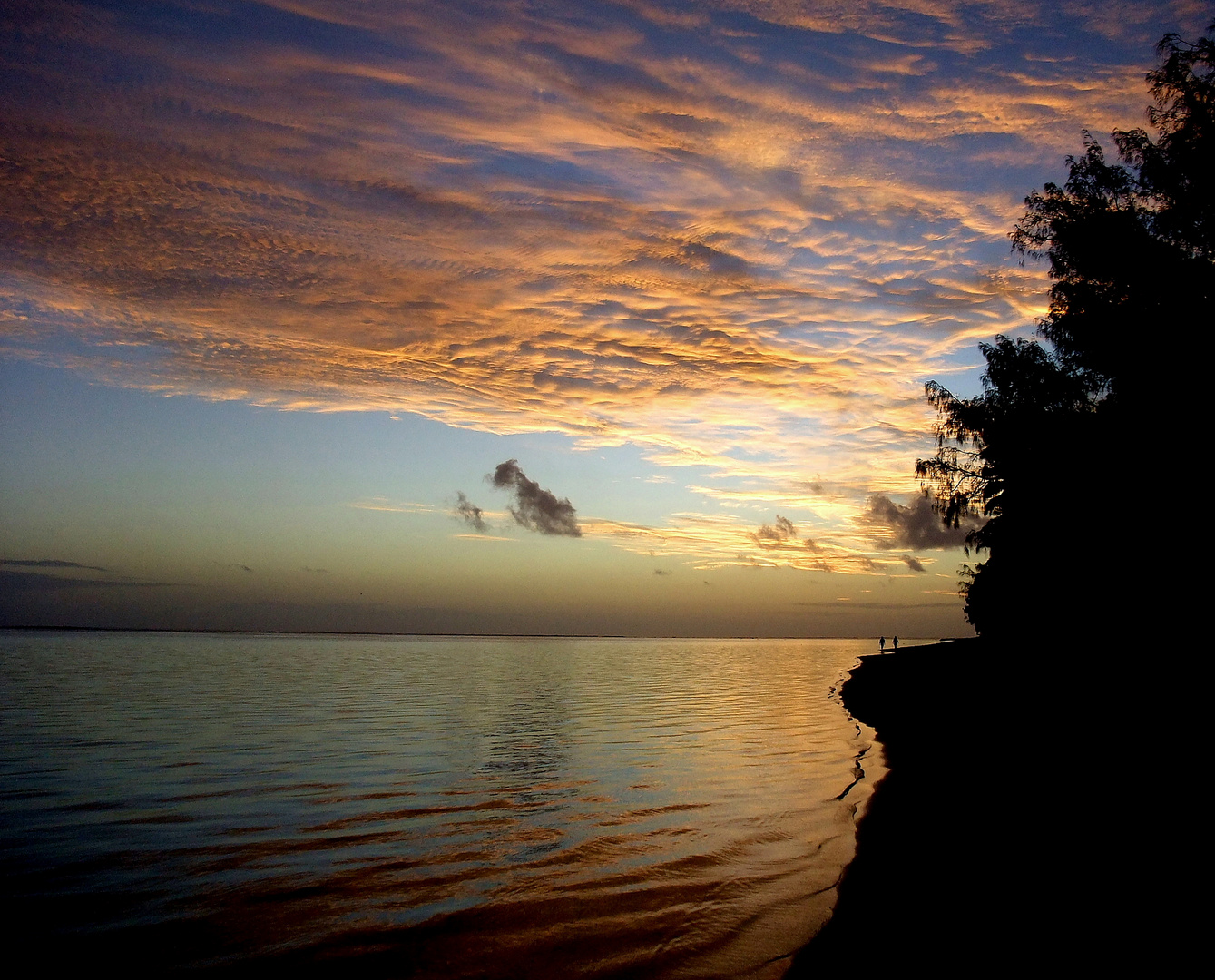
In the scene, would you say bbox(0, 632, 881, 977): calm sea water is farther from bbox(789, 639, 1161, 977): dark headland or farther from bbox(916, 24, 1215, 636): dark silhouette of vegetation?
bbox(916, 24, 1215, 636): dark silhouette of vegetation

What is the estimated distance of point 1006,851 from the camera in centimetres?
1059

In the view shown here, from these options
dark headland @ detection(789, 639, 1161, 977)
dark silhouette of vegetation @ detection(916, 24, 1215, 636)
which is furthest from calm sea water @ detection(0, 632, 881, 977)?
dark silhouette of vegetation @ detection(916, 24, 1215, 636)

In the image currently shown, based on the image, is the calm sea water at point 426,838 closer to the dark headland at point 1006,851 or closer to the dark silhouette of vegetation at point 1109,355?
the dark headland at point 1006,851

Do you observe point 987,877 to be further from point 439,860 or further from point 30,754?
point 30,754

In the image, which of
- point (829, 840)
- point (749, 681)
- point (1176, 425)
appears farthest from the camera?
point (749, 681)

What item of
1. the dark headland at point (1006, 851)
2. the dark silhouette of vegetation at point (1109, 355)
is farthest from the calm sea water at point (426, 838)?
the dark silhouette of vegetation at point (1109, 355)

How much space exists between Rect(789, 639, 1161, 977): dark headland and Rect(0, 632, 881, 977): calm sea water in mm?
708

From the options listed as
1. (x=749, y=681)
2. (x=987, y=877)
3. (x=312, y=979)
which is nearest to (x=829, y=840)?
(x=987, y=877)

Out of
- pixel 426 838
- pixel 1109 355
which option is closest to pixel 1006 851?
pixel 426 838

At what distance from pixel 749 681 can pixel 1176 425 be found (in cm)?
3625

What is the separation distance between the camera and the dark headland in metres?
7.56

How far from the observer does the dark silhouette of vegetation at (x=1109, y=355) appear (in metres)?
20.5

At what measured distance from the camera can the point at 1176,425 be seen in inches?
768

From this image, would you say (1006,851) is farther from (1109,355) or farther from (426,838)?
(1109,355)
